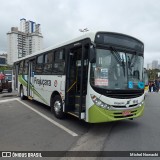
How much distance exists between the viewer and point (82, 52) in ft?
22.9

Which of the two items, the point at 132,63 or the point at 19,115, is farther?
the point at 19,115

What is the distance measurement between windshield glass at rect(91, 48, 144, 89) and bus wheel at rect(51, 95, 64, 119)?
2506mm

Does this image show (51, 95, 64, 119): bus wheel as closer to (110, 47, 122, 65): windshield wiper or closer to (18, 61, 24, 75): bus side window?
(110, 47, 122, 65): windshield wiper

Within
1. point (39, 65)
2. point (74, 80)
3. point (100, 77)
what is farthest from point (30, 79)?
point (100, 77)

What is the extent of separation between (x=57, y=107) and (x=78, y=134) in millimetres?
2286

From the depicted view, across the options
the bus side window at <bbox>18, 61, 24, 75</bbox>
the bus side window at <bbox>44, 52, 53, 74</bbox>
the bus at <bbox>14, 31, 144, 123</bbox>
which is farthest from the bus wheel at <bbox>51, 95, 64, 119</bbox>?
the bus side window at <bbox>18, 61, 24, 75</bbox>

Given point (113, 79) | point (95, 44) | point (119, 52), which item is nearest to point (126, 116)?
point (113, 79)

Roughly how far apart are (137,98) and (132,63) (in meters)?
1.16

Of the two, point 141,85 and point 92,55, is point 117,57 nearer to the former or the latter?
point 92,55

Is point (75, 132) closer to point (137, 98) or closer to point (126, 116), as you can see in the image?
point (126, 116)

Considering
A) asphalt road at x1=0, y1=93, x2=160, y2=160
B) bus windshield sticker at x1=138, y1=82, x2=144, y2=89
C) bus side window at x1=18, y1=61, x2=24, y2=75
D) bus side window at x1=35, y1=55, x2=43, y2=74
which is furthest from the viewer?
bus side window at x1=18, y1=61, x2=24, y2=75

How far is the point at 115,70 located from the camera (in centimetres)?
679

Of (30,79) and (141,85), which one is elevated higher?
(30,79)

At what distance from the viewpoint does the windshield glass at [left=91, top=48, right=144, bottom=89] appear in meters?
6.55
